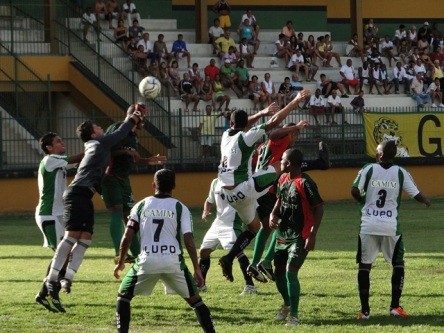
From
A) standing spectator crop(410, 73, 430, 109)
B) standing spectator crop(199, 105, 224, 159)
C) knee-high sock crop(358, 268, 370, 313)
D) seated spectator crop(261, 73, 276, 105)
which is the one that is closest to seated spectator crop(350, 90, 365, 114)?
seated spectator crop(261, 73, 276, 105)

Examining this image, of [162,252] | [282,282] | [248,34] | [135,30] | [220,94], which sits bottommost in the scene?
[282,282]

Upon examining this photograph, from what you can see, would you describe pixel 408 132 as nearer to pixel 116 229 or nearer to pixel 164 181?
pixel 116 229

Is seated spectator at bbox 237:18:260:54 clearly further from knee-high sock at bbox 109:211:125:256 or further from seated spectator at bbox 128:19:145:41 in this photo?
knee-high sock at bbox 109:211:125:256

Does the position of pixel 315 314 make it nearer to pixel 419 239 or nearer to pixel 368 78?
pixel 419 239

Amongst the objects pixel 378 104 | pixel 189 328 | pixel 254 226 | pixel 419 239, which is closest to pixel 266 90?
pixel 378 104

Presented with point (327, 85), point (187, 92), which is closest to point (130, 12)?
point (187, 92)

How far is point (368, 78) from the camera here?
125 feet

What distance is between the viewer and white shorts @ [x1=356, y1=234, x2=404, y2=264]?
41.4 ft

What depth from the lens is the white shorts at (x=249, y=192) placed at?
14.2 metres

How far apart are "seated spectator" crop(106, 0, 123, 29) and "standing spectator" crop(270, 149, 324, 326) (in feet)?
78.3

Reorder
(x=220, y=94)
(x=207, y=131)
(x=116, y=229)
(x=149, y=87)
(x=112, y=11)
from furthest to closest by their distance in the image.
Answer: (x=112, y=11) → (x=220, y=94) → (x=207, y=131) → (x=149, y=87) → (x=116, y=229)

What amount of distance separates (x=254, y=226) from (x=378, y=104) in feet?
76.0

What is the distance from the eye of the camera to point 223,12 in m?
38.8

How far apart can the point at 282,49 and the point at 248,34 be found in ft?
3.96
